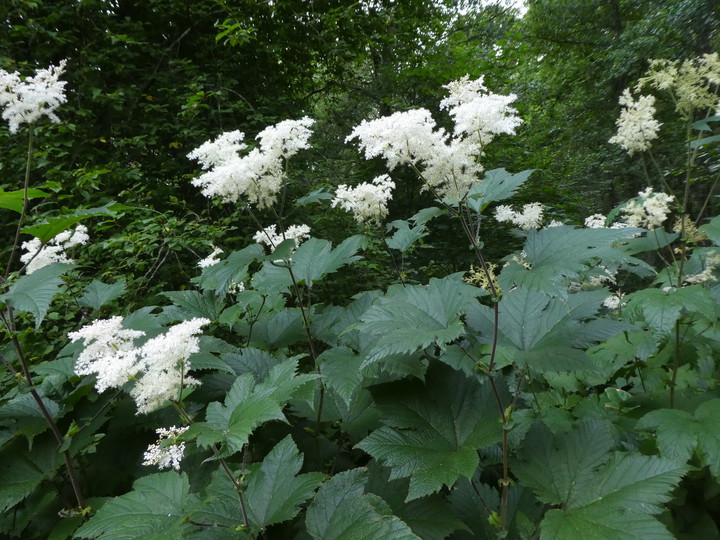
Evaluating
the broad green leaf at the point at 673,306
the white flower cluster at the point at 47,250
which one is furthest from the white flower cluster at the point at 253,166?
the broad green leaf at the point at 673,306

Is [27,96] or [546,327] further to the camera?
[27,96]

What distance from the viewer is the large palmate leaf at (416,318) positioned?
1.24 m

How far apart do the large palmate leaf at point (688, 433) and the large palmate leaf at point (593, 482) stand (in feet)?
0.77

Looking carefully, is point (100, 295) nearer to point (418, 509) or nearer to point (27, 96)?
point (27, 96)

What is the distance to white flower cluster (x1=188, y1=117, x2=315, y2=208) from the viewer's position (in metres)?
1.98

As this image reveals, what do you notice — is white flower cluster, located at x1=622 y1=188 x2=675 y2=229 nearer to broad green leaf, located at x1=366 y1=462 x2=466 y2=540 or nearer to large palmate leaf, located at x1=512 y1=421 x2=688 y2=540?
large palmate leaf, located at x1=512 y1=421 x2=688 y2=540

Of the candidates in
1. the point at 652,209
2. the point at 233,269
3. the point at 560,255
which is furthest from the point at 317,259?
the point at 652,209

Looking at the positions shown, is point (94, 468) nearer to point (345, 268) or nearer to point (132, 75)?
point (345, 268)

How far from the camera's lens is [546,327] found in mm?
1454

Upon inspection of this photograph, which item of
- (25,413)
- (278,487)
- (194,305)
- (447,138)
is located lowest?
(278,487)

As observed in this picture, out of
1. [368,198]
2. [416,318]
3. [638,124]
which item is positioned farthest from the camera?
[368,198]

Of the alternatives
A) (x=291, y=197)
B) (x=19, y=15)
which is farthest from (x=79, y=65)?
(x=291, y=197)

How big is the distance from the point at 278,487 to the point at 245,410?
0.36 meters

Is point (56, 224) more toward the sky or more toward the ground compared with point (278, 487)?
more toward the sky
